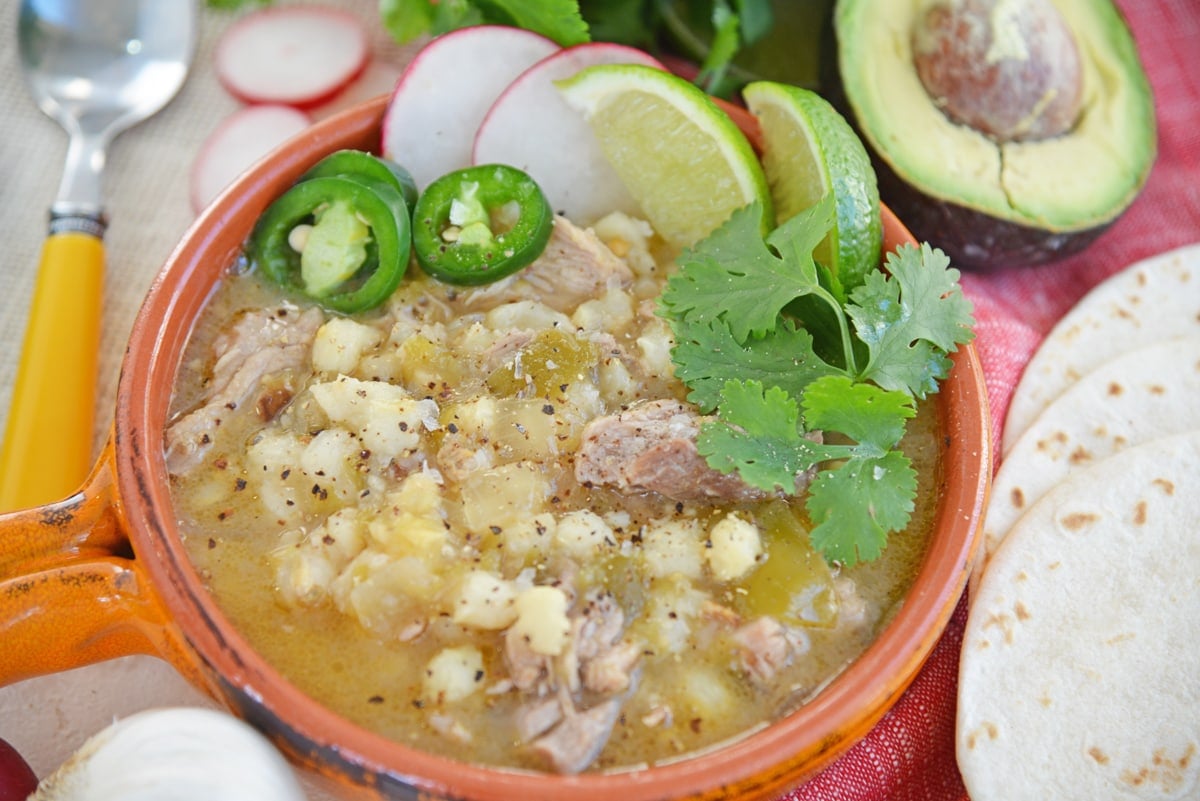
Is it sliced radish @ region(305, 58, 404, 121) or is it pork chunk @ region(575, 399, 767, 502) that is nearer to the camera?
A: pork chunk @ region(575, 399, 767, 502)

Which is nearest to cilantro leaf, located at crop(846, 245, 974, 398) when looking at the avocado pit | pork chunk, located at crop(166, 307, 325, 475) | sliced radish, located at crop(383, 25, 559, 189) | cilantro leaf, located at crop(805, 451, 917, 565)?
cilantro leaf, located at crop(805, 451, 917, 565)

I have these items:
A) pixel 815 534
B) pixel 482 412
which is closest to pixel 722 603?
pixel 815 534

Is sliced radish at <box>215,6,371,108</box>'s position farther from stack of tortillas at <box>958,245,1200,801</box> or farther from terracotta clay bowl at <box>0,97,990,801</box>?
stack of tortillas at <box>958,245,1200,801</box>

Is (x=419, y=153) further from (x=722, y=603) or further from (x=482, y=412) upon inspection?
(x=722, y=603)

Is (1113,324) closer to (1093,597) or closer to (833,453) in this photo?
(1093,597)

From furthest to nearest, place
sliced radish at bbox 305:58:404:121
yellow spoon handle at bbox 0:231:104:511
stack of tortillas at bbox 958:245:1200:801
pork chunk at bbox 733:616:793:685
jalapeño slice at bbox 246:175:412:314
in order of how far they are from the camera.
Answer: sliced radish at bbox 305:58:404:121
yellow spoon handle at bbox 0:231:104:511
jalapeño slice at bbox 246:175:412:314
stack of tortillas at bbox 958:245:1200:801
pork chunk at bbox 733:616:793:685

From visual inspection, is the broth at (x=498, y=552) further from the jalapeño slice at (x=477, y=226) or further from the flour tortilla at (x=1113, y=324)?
the flour tortilla at (x=1113, y=324)
